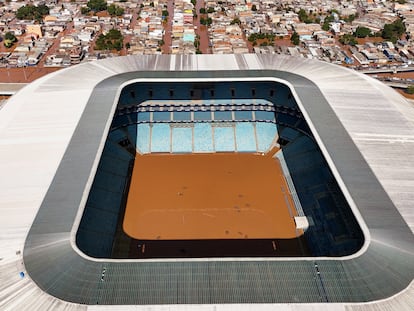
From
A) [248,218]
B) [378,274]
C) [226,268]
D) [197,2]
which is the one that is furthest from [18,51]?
[378,274]

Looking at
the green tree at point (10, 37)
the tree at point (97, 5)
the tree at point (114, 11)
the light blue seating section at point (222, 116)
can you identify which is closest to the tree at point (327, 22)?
the tree at point (114, 11)

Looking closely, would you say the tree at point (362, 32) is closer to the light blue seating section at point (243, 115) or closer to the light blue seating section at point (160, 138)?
the light blue seating section at point (243, 115)

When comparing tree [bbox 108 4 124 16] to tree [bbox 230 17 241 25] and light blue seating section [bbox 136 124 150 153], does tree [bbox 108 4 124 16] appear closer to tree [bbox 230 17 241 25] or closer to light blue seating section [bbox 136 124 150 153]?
tree [bbox 230 17 241 25]

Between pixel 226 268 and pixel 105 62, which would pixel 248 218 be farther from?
pixel 105 62

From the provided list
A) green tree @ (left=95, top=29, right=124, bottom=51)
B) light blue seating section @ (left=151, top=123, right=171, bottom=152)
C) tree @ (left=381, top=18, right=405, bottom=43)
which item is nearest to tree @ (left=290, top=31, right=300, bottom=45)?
tree @ (left=381, top=18, right=405, bottom=43)

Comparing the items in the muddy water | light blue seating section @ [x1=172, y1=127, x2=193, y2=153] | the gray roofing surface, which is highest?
the gray roofing surface
